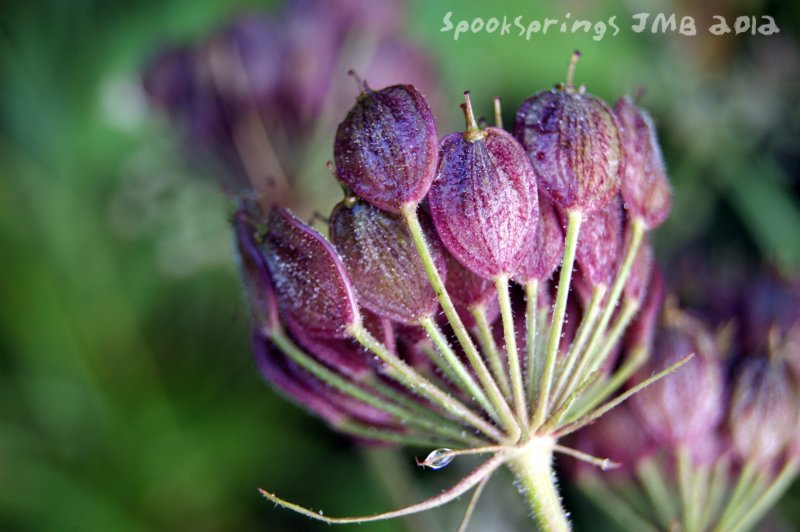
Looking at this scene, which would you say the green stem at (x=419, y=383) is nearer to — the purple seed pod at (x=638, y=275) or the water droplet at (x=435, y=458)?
the water droplet at (x=435, y=458)

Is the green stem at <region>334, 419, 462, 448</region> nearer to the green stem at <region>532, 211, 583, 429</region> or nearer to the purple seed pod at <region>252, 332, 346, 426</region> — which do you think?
the purple seed pod at <region>252, 332, 346, 426</region>

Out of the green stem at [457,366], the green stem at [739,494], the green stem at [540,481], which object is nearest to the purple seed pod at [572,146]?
the green stem at [457,366]

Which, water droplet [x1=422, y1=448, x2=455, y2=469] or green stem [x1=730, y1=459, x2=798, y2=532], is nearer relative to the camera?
water droplet [x1=422, y1=448, x2=455, y2=469]

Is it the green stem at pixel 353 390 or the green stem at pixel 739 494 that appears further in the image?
the green stem at pixel 739 494

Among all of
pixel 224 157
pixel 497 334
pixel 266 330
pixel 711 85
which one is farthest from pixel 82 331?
pixel 711 85

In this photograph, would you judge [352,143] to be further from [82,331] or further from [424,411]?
[82,331]

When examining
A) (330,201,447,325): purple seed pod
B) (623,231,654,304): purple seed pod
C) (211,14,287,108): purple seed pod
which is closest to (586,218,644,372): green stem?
(623,231,654,304): purple seed pod
